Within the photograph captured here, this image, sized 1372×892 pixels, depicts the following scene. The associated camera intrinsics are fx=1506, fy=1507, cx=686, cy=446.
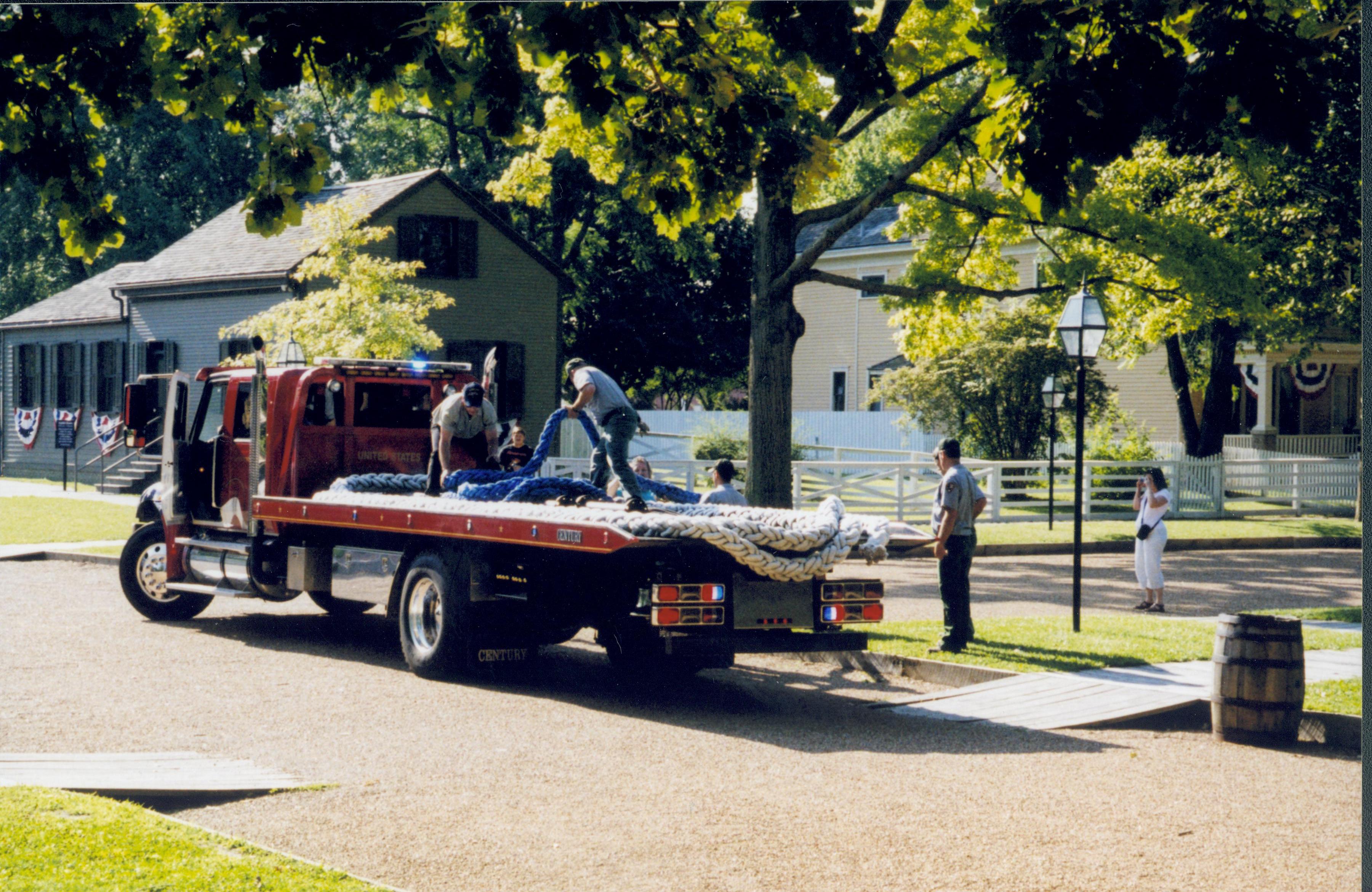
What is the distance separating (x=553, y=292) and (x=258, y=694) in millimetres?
28222

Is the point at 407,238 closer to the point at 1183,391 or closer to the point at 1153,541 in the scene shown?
the point at 1183,391

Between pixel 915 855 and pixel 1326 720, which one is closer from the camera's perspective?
pixel 915 855

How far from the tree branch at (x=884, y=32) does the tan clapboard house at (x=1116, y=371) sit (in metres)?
16.7

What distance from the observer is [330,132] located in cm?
5991

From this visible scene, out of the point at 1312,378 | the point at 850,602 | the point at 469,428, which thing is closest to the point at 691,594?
the point at 850,602

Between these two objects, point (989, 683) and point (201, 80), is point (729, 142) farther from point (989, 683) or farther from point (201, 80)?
point (989, 683)

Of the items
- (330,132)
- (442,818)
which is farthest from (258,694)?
(330,132)

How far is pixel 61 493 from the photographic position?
115 ft

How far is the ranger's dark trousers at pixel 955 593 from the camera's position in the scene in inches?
492

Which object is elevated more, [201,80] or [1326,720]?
[201,80]

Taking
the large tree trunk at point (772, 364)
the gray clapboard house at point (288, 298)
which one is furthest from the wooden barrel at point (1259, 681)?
the gray clapboard house at point (288, 298)

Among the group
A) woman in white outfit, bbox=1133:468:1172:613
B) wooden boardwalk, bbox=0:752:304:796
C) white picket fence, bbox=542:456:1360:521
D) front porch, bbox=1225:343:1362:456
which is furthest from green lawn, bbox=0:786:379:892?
front porch, bbox=1225:343:1362:456

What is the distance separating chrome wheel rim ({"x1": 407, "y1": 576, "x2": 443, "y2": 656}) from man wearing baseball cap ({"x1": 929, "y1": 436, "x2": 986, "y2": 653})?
408 centimetres

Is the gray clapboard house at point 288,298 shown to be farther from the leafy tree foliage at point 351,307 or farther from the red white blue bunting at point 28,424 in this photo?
the leafy tree foliage at point 351,307
